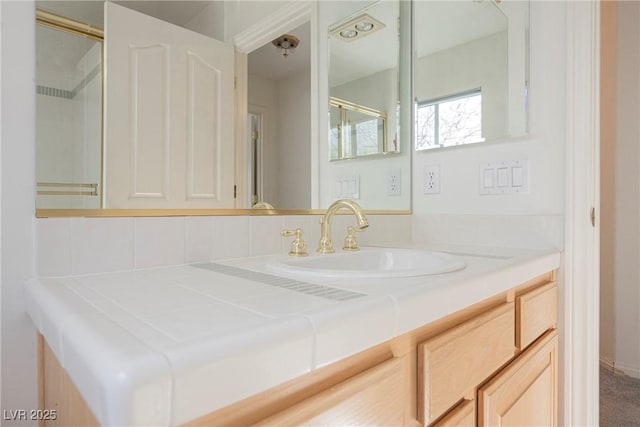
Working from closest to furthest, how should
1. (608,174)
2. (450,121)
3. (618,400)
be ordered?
(450,121)
(618,400)
(608,174)

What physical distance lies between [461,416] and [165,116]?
0.84m

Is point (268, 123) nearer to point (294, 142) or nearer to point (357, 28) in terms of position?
point (294, 142)

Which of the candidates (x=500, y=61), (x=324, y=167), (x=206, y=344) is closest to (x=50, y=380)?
(x=206, y=344)

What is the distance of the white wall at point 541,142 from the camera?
3.74ft

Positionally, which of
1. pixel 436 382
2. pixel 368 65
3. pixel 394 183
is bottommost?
pixel 436 382

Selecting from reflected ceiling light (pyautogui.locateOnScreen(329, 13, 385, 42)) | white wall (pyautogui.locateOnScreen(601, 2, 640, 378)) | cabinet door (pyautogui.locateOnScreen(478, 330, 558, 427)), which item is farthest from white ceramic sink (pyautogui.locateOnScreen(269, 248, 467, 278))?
white wall (pyautogui.locateOnScreen(601, 2, 640, 378))

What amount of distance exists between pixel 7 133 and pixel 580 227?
54.4 inches

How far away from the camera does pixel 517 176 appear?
4.00ft

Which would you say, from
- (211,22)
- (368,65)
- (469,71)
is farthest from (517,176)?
(211,22)

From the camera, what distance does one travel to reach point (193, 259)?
84 centimetres

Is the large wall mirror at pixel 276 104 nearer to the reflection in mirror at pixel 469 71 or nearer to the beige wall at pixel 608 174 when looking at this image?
the reflection in mirror at pixel 469 71

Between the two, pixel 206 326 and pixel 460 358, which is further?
pixel 460 358

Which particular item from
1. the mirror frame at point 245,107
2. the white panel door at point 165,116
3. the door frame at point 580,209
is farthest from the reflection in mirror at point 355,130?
the door frame at point 580,209

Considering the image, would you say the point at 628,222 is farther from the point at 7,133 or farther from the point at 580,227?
the point at 7,133
